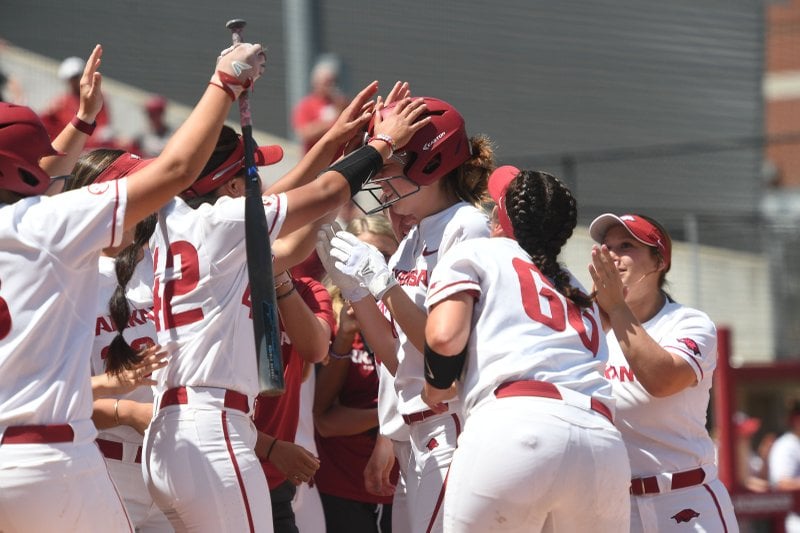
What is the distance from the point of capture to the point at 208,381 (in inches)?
138

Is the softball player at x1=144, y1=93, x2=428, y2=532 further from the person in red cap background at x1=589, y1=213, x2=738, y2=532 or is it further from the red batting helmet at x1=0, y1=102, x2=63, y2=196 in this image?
the person in red cap background at x1=589, y1=213, x2=738, y2=532

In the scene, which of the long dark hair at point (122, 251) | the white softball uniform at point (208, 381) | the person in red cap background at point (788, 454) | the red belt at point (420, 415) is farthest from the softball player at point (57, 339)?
the person in red cap background at point (788, 454)

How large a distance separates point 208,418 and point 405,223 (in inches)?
59.3

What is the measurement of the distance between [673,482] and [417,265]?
4.01 ft

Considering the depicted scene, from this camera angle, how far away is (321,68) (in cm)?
900

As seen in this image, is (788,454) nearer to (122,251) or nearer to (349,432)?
(349,432)

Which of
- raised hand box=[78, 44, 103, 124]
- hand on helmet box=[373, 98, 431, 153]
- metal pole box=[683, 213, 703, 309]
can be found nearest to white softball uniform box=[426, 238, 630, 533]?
hand on helmet box=[373, 98, 431, 153]

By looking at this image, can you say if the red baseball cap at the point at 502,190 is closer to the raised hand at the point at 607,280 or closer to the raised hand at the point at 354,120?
the raised hand at the point at 607,280

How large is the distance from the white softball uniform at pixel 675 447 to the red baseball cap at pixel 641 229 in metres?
0.32

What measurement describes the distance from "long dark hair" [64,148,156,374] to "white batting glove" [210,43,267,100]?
0.84 meters

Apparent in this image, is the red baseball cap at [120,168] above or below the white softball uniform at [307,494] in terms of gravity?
above

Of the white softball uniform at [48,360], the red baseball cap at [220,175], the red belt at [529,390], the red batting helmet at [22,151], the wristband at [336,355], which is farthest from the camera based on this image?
the wristband at [336,355]

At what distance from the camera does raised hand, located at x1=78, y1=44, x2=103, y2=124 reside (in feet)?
14.3

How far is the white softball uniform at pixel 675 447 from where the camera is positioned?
4227 millimetres
